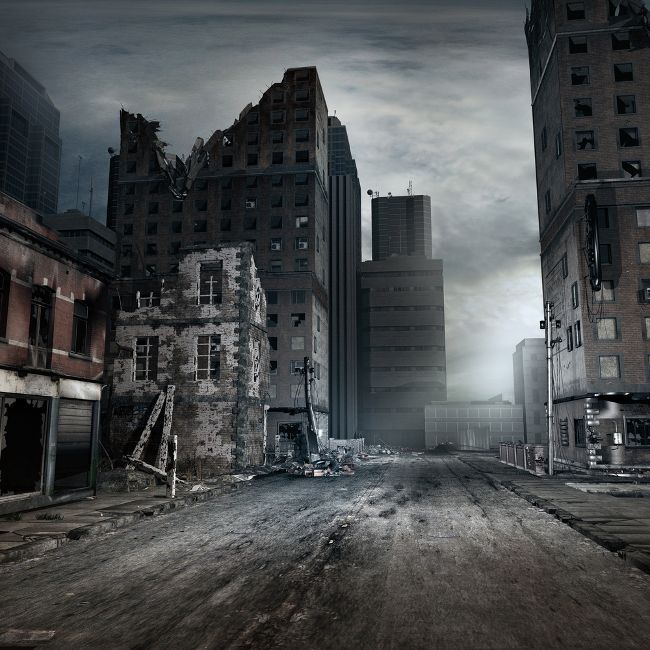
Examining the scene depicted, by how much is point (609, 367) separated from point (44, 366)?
32.0m

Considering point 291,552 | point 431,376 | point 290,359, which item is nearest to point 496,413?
point 431,376

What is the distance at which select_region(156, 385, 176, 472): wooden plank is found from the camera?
24312mm

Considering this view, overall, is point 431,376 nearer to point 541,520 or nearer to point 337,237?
point 337,237

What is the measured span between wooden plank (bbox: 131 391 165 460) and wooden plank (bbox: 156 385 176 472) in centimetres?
33

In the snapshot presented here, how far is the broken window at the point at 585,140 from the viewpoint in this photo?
1569 inches

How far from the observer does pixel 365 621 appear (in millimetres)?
5895

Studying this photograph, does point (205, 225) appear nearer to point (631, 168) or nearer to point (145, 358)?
point (145, 358)

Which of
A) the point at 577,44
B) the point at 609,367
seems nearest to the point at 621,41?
the point at 577,44

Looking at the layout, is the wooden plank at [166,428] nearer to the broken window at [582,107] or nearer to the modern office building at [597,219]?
the modern office building at [597,219]

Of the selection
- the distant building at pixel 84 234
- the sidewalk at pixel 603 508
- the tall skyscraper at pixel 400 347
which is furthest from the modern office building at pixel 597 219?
the distant building at pixel 84 234

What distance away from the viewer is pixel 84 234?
8688 centimetres

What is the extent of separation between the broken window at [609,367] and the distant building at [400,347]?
58155 mm

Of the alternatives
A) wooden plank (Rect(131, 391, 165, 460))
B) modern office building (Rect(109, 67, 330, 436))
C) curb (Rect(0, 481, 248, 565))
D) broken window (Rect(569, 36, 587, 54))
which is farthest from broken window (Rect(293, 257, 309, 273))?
curb (Rect(0, 481, 248, 565))

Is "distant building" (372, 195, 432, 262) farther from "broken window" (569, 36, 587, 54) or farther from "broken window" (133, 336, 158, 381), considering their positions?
"broken window" (133, 336, 158, 381)
